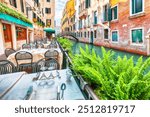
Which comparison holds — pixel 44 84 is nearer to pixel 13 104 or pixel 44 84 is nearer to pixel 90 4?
pixel 13 104

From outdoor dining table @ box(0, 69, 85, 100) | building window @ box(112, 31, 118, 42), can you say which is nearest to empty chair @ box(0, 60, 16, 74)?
Result: outdoor dining table @ box(0, 69, 85, 100)

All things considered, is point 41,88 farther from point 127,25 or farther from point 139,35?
point 127,25

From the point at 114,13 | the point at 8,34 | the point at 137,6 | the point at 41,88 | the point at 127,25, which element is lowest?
the point at 41,88

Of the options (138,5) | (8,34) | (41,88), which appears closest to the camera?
(41,88)

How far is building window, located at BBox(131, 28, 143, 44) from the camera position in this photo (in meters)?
10.8

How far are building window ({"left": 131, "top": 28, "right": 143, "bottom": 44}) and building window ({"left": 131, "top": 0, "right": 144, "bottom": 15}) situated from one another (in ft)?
3.79

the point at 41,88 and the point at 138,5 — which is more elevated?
the point at 138,5

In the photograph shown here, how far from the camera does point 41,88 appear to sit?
1994 millimetres

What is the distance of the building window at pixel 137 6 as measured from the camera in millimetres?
10704

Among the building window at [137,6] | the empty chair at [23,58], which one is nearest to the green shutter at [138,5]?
the building window at [137,6]

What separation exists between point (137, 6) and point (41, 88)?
10.6 metres

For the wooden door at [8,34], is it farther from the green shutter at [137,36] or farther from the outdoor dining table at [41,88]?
the outdoor dining table at [41,88]

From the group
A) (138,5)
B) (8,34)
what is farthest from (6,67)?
(138,5)

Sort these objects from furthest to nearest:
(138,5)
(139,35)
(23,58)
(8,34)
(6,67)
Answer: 1. (8,34)
2. (138,5)
3. (139,35)
4. (23,58)
5. (6,67)
